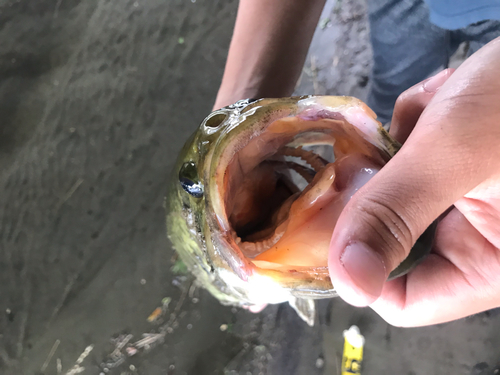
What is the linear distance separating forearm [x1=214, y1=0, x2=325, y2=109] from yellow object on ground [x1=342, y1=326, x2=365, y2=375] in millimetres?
1654

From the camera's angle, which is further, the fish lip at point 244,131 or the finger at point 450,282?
the finger at point 450,282

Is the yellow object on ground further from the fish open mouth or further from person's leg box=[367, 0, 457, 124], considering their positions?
person's leg box=[367, 0, 457, 124]

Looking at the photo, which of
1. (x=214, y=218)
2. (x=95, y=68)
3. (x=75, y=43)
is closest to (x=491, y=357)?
(x=214, y=218)

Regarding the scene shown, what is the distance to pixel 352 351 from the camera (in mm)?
2350

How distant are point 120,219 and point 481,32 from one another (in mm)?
2491

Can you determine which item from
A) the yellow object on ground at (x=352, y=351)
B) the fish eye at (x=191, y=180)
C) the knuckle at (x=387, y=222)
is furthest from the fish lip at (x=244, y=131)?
the yellow object on ground at (x=352, y=351)

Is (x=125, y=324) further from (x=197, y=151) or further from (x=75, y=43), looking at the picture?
(x=75, y=43)

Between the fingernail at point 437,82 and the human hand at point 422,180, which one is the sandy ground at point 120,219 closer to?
the fingernail at point 437,82

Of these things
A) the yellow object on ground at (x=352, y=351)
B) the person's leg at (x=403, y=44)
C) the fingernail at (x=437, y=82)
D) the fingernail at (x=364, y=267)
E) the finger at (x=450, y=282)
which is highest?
the fingernail at (x=364, y=267)

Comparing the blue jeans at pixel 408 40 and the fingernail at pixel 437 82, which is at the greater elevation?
the fingernail at pixel 437 82

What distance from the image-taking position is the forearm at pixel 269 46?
6.04 ft

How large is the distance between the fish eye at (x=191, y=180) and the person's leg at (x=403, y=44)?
5.53ft

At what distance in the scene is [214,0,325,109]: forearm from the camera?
72.5 inches

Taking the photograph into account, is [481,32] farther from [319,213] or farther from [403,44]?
[319,213]
